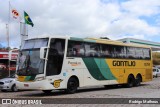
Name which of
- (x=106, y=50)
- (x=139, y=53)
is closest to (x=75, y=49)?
(x=106, y=50)

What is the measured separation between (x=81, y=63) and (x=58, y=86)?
8.97ft

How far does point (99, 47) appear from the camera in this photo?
2347cm

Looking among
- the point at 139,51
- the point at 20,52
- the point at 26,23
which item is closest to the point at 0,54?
the point at 26,23

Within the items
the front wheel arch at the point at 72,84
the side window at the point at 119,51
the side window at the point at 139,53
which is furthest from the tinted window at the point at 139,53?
the front wheel arch at the point at 72,84

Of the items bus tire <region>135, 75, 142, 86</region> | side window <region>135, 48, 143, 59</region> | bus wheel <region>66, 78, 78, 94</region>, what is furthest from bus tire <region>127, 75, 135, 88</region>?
bus wheel <region>66, 78, 78, 94</region>

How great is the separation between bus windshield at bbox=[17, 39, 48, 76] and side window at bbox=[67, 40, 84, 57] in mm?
1813

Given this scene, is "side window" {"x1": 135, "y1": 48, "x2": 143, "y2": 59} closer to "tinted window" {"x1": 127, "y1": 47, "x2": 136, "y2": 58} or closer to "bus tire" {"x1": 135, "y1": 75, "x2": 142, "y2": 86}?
"tinted window" {"x1": 127, "y1": 47, "x2": 136, "y2": 58}

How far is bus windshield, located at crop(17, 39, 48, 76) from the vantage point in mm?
19094

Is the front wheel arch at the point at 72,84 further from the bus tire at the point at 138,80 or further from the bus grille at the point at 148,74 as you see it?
the bus grille at the point at 148,74

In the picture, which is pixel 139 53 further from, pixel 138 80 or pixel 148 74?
pixel 148 74

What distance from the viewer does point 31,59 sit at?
63.8ft

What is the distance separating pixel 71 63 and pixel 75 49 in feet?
3.17

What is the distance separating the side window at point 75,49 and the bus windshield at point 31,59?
1813 millimetres

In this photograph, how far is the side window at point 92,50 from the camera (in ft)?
72.9
